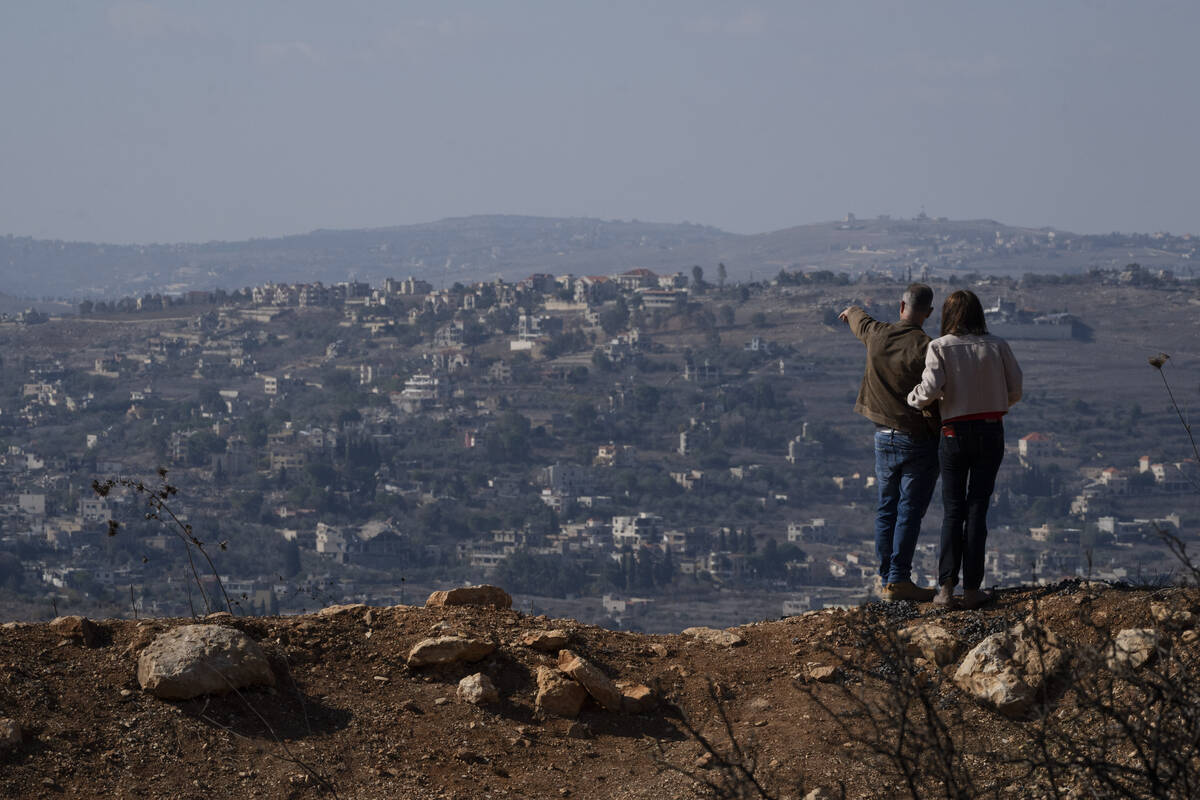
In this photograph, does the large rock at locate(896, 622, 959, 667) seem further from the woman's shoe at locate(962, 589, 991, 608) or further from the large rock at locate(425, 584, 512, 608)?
the large rock at locate(425, 584, 512, 608)

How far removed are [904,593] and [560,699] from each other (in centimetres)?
145

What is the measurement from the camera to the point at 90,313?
118 meters

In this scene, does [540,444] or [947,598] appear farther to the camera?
[540,444]

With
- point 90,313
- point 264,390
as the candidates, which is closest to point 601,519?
point 264,390

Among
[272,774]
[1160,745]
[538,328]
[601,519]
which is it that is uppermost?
[1160,745]

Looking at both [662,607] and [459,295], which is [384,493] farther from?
[459,295]

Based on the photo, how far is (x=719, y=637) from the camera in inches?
165

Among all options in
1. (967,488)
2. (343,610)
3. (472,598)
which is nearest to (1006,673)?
(967,488)

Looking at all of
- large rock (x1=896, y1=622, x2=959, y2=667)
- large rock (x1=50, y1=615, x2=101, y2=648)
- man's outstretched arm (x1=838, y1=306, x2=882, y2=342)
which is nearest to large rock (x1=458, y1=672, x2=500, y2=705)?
large rock (x1=50, y1=615, x2=101, y2=648)

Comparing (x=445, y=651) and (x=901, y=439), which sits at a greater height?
(x=901, y=439)

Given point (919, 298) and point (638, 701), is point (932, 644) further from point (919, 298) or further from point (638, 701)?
point (919, 298)

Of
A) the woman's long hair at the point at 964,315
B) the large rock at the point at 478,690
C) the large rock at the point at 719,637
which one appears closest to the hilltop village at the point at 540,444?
the large rock at the point at 719,637

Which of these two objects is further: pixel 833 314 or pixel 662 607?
pixel 833 314

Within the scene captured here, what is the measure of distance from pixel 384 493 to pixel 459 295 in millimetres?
51330
